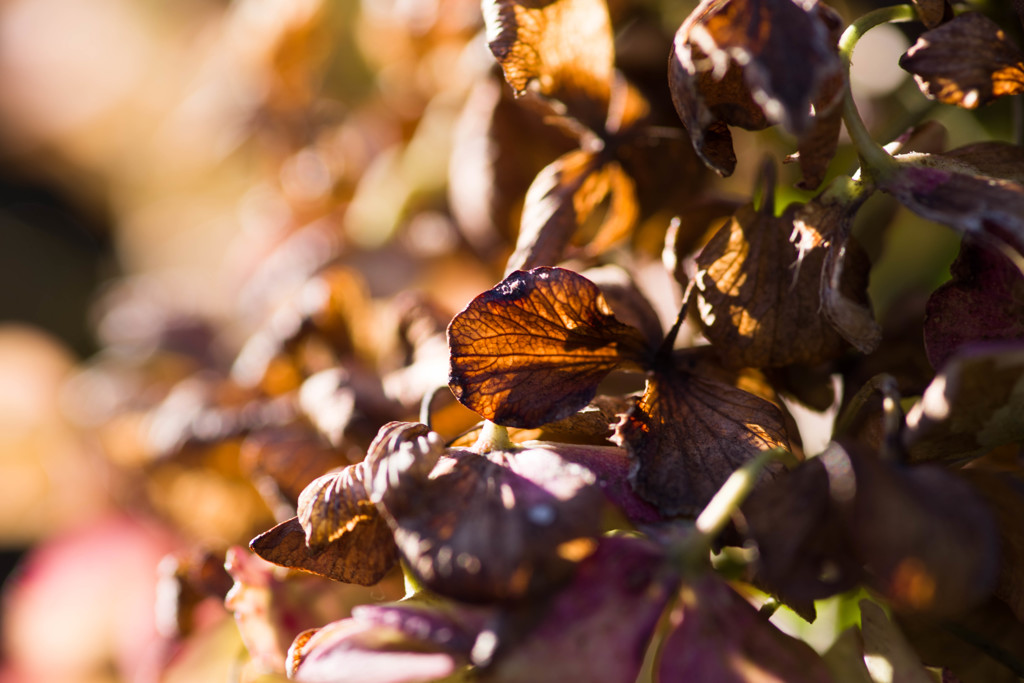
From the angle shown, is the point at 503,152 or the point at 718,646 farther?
the point at 503,152

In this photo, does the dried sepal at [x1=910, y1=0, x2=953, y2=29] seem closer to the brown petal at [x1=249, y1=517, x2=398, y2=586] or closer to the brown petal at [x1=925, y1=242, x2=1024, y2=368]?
the brown petal at [x1=925, y1=242, x2=1024, y2=368]

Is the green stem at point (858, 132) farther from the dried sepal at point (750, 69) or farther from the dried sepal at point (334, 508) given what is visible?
the dried sepal at point (334, 508)

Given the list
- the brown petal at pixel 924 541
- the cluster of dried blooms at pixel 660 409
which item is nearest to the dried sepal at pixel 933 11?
the cluster of dried blooms at pixel 660 409

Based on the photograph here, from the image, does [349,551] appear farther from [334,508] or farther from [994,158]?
[994,158]

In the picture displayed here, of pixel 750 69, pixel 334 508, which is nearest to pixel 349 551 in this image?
pixel 334 508

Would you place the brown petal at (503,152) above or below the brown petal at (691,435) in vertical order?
above
